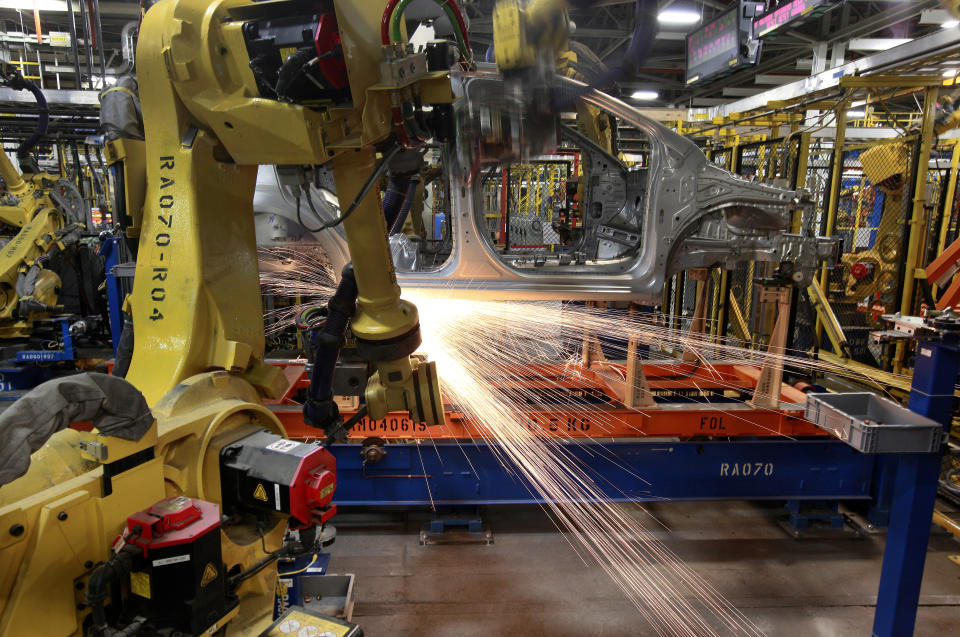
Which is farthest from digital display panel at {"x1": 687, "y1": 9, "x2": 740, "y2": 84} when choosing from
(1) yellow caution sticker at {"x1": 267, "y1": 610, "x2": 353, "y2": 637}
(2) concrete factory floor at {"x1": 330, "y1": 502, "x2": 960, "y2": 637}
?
(1) yellow caution sticker at {"x1": 267, "y1": 610, "x2": 353, "y2": 637}

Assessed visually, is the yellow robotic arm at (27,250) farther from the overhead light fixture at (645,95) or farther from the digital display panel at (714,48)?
the overhead light fixture at (645,95)

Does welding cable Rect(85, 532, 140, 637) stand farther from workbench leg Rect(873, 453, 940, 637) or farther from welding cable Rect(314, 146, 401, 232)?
workbench leg Rect(873, 453, 940, 637)

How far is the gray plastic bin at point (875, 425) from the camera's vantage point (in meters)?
2.25

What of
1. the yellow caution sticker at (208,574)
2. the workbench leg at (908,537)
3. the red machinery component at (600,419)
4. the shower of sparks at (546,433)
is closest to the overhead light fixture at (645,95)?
the shower of sparks at (546,433)

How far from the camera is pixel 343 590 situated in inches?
130

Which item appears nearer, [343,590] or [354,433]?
[343,590]

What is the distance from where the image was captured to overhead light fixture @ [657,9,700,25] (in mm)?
10555

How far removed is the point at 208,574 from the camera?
1.30 m

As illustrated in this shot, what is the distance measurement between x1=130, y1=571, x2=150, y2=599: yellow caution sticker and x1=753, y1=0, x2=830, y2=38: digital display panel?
6452 millimetres

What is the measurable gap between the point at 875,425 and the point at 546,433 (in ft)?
6.74

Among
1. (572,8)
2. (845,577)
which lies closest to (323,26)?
(572,8)

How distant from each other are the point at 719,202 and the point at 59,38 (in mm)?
10986

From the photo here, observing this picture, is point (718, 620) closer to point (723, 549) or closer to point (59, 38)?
point (723, 549)

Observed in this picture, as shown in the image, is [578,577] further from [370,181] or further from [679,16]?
[679,16]
